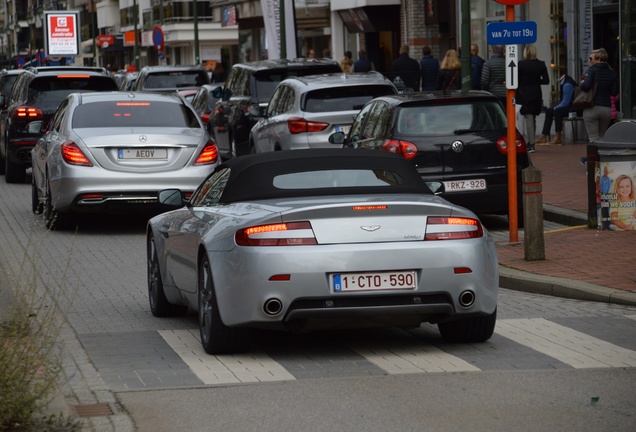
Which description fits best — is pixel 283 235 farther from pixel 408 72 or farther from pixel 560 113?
pixel 408 72

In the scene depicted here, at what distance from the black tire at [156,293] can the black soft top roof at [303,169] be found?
1318mm

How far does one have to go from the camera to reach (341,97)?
2038cm

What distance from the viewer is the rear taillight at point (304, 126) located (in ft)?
66.6

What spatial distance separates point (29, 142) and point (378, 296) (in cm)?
1691

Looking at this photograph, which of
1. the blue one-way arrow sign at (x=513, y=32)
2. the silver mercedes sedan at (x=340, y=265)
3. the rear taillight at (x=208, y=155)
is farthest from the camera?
the rear taillight at (x=208, y=155)

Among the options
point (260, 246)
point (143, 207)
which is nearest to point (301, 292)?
point (260, 246)

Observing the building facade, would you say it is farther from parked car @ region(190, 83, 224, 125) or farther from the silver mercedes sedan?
the silver mercedes sedan

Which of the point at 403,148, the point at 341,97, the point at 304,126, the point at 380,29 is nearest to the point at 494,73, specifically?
the point at 341,97

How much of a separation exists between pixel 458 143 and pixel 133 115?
395cm

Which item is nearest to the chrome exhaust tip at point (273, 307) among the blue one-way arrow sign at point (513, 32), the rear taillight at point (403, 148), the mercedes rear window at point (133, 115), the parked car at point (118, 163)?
the blue one-way arrow sign at point (513, 32)

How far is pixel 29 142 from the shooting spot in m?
24.5

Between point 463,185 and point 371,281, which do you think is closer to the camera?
point 371,281

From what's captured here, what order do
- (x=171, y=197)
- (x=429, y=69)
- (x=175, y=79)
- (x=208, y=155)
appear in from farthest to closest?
1. (x=175, y=79)
2. (x=429, y=69)
3. (x=208, y=155)
4. (x=171, y=197)

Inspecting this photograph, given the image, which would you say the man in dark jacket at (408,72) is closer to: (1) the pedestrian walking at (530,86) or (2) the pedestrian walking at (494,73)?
(2) the pedestrian walking at (494,73)
